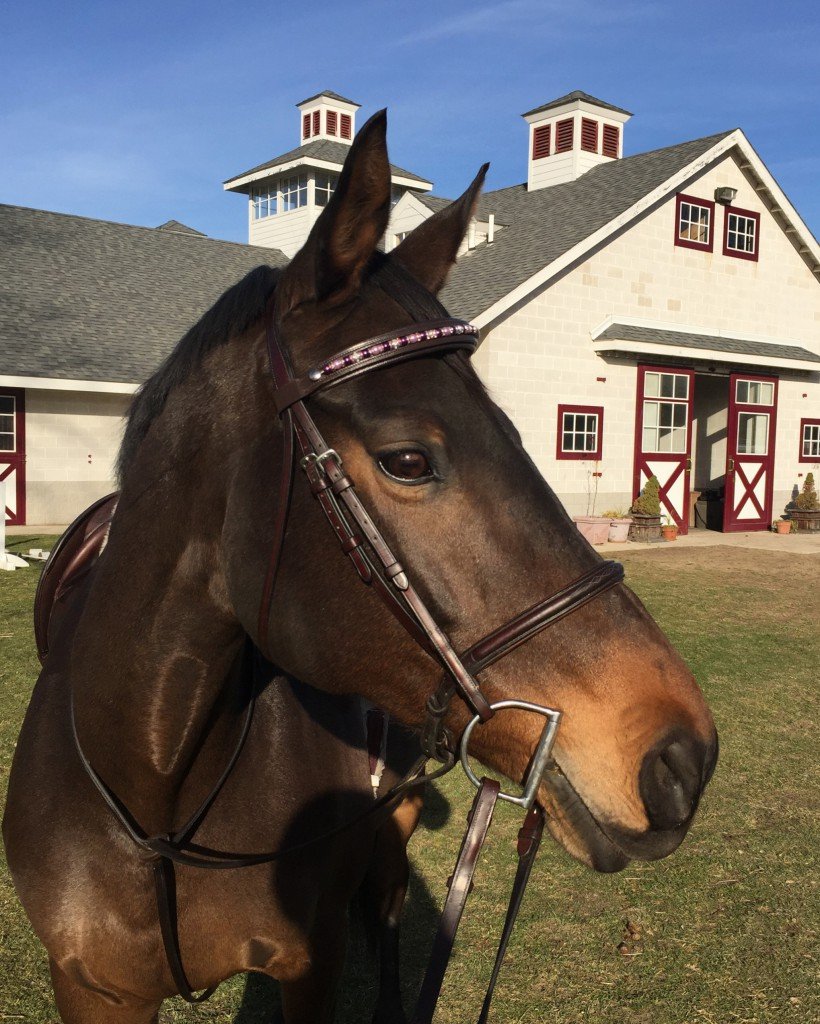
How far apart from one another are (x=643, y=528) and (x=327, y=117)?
1830 cm

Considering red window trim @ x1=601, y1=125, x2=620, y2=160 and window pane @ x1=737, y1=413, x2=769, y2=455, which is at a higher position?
red window trim @ x1=601, y1=125, x2=620, y2=160

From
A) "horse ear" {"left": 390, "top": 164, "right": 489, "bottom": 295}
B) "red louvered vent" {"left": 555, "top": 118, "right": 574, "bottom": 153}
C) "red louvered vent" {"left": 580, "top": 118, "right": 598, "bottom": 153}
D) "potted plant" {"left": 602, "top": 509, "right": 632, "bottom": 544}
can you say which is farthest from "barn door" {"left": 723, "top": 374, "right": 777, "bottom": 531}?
"horse ear" {"left": 390, "top": 164, "right": 489, "bottom": 295}

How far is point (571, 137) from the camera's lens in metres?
22.4

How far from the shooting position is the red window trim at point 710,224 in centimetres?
1855

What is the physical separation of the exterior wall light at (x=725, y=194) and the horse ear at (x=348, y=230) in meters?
19.6

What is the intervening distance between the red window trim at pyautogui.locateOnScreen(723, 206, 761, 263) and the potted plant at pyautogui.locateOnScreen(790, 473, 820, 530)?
17.2 ft

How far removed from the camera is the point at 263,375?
64.7 inches

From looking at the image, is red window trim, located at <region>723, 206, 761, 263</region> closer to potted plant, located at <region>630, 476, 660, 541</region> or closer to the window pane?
the window pane

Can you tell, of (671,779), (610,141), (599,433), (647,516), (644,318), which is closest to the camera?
(671,779)

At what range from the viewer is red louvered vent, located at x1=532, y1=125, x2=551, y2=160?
2288 centimetres

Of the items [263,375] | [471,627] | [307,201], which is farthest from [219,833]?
[307,201]

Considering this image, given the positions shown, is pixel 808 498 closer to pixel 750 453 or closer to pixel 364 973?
pixel 750 453

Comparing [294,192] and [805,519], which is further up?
[294,192]

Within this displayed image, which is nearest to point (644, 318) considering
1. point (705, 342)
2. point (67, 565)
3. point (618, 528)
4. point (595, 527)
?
point (705, 342)
